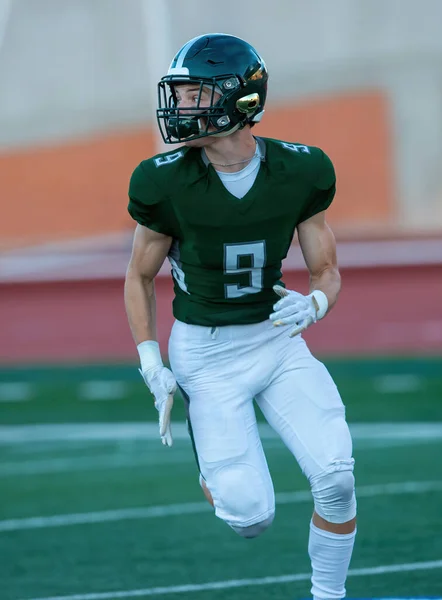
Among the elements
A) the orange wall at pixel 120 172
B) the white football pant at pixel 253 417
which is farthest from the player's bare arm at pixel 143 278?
the orange wall at pixel 120 172

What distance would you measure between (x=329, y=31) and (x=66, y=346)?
7.27m

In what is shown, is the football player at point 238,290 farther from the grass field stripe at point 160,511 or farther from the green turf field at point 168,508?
the grass field stripe at point 160,511

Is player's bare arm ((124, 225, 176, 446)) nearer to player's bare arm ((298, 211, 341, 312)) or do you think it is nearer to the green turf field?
player's bare arm ((298, 211, 341, 312))

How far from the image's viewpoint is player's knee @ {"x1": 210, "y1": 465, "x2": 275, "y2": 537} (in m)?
3.63

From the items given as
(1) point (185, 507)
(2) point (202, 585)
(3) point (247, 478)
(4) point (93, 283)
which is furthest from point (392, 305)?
(3) point (247, 478)

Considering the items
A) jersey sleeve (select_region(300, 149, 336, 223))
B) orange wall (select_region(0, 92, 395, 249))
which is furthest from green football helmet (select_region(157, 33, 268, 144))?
orange wall (select_region(0, 92, 395, 249))

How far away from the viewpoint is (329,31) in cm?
1544

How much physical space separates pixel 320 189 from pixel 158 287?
641 cm

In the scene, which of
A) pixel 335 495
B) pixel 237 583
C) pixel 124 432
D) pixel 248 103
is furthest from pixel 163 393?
pixel 124 432

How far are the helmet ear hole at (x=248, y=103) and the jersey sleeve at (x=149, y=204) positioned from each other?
38 centimetres

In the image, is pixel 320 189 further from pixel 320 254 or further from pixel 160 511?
pixel 160 511

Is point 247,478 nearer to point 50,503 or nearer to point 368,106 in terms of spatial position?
point 50,503

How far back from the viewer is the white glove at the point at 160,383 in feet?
12.1

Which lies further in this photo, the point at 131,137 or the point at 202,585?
the point at 131,137
